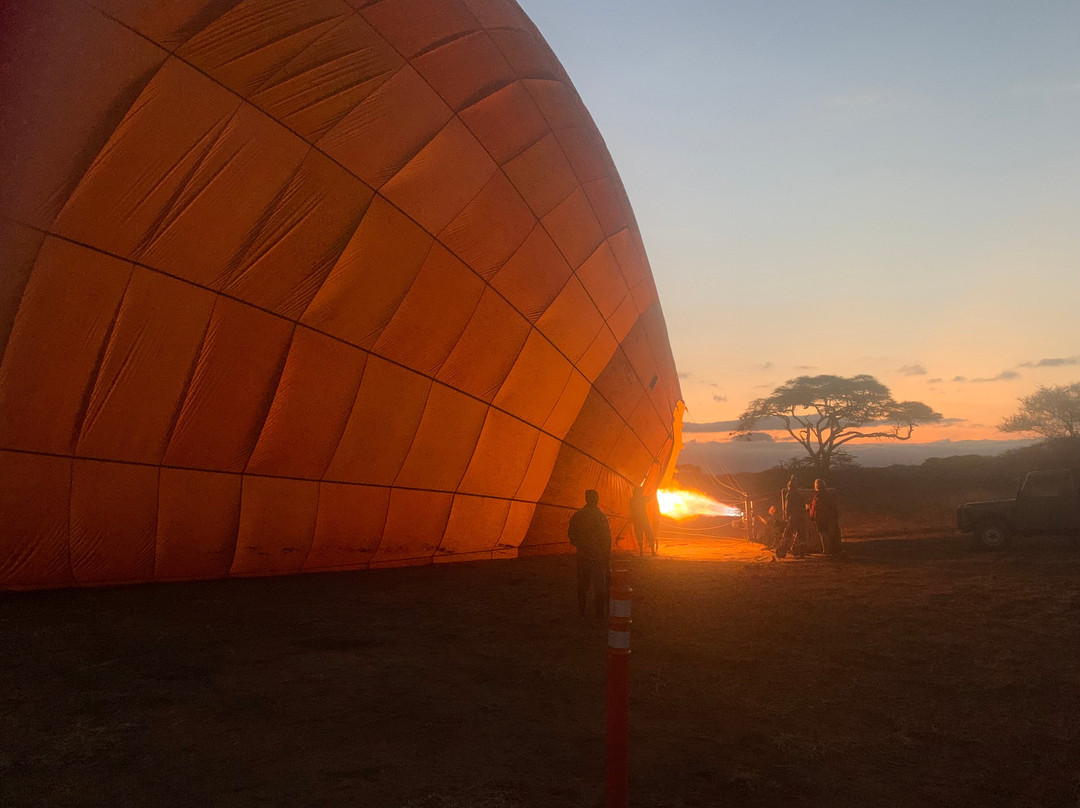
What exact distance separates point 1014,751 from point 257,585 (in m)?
7.57

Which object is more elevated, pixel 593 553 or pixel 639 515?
pixel 639 515

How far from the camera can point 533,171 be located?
9719 millimetres

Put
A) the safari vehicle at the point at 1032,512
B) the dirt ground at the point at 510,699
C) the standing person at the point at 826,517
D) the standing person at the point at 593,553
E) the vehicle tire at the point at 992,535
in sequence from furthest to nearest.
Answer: the vehicle tire at the point at 992,535, the standing person at the point at 826,517, the safari vehicle at the point at 1032,512, the standing person at the point at 593,553, the dirt ground at the point at 510,699

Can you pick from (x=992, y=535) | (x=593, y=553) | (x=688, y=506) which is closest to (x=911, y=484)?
(x=688, y=506)

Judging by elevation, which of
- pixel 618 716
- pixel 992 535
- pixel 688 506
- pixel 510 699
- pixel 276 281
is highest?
pixel 276 281

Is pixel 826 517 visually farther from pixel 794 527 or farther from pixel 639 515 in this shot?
pixel 639 515

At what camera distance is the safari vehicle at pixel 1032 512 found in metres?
14.3

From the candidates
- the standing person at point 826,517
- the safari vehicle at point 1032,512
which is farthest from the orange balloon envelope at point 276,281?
the safari vehicle at point 1032,512

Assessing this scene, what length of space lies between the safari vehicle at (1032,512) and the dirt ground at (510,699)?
7.50 meters

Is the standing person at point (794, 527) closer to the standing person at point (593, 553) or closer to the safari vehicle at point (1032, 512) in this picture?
the safari vehicle at point (1032, 512)

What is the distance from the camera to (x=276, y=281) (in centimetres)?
746

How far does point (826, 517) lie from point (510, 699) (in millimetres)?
11774

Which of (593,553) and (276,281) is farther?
(593,553)

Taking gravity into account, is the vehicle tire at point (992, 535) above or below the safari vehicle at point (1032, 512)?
below
